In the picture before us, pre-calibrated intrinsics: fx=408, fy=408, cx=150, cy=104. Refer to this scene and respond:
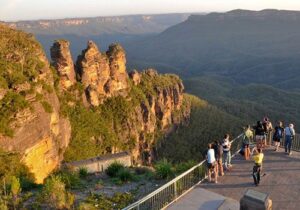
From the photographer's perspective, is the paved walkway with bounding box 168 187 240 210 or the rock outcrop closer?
the paved walkway with bounding box 168 187 240 210

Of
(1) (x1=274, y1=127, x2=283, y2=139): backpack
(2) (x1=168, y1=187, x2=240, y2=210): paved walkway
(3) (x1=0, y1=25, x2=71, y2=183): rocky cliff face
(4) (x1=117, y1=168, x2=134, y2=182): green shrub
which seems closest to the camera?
(2) (x1=168, y1=187, x2=240, y2=210): paved walkway

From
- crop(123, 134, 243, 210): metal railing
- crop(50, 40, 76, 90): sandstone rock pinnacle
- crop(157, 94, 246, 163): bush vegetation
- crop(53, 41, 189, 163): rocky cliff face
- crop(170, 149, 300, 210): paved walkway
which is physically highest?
crop(50, 40, 76, 90): sandstone rock pinnacle

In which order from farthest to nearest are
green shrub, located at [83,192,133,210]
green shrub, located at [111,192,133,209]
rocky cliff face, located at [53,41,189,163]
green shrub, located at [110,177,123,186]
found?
1. rocky cliff face, located at [53,41,189,163]
2. green shrub, located at [110,177,123,186]
3. green shrub, located at [111,192,133,209]
4. green shrub, located at [83,192,133,210]

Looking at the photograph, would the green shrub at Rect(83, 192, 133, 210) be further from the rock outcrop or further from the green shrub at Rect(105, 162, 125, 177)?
the rock outcrop

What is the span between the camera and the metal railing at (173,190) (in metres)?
18.7

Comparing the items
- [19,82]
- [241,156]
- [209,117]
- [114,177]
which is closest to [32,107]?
[19,82]

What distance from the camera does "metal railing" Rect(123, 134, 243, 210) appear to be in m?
18.7

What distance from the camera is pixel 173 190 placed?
20156 millimetres

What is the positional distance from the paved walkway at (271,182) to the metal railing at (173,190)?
37 cm

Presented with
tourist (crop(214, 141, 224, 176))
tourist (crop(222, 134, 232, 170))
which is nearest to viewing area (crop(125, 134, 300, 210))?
tourist (crop(214, 141, 224, 176))

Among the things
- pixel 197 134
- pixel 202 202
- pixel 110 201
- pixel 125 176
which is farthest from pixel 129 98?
pixel 202 202

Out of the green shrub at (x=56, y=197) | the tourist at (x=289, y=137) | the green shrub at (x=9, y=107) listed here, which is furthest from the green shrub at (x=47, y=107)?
the green shrub at (x=56, y=197)

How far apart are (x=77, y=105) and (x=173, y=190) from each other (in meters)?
45.2

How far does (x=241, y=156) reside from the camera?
26734mm
